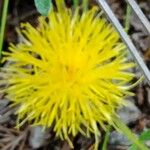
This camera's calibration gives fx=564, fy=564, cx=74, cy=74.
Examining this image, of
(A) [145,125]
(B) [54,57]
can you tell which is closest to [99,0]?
(B) [54,57]

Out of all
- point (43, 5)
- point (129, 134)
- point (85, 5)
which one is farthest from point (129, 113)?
point (43, 5)

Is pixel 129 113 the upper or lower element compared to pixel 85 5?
lower

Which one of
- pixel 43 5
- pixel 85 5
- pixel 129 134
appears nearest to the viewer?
pixel 43 5

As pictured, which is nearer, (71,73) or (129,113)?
(71,73)

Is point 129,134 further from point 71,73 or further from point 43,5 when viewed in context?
point 43,5

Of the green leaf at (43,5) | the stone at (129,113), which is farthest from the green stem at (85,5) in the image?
the green leaf at (43,5)

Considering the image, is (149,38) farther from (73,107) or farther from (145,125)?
(73,107)

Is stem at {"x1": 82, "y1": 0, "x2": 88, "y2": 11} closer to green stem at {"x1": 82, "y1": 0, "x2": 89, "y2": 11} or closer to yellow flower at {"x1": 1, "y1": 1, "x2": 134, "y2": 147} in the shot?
green stem at {"x1": 82, "y1": 0, "x2": 89, "y2": 11}

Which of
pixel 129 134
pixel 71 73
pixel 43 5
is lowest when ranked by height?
pixel 129 134

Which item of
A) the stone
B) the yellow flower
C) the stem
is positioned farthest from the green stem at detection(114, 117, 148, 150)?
the stem
